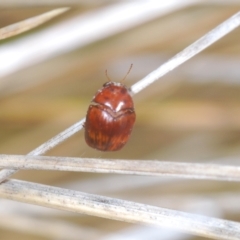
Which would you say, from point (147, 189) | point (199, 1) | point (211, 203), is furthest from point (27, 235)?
point (199, 1)

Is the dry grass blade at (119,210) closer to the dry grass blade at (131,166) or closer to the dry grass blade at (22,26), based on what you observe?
the dry grass blade at (131,166)

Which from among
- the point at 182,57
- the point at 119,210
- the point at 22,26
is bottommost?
the point at 119,210

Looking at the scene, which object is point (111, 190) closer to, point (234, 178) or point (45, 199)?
point (45, 199)

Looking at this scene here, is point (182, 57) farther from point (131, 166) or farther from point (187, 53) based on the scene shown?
point (131, 166)

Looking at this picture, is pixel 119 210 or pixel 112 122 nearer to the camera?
pixel 119 210

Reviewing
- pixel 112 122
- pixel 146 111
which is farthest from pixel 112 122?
pixel 146 111

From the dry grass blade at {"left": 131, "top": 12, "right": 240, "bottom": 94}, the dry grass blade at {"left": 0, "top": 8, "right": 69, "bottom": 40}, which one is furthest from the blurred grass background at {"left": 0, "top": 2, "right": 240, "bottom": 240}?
the dry grass blade at {"left": 131, "top": 12, "right": 240, "bottom": 94}

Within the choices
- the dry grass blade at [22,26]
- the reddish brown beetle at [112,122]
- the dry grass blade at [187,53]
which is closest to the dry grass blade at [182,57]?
the dry grass blade at [187,53]
